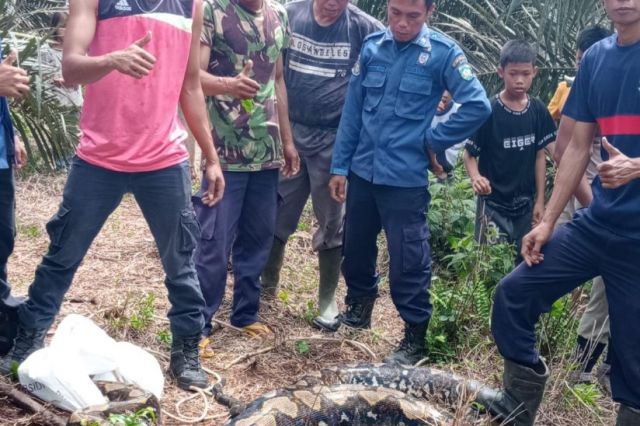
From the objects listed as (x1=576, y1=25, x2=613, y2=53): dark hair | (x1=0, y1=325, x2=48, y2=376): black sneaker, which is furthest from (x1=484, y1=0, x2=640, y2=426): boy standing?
(x1=0, y1=325, x2=48, y2=376): black sneaker

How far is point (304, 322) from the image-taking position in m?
5.87

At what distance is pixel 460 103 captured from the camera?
499 cm

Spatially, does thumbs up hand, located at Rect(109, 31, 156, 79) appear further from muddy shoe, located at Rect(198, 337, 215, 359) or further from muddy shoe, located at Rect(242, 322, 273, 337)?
muddy shoe, located at Rect(242, 322, 273, 337)

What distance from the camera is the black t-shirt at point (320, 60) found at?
5566mm

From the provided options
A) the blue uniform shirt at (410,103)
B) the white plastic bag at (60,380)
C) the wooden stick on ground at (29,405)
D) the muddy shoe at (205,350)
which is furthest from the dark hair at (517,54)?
the wooden stick on ground at (29,405)

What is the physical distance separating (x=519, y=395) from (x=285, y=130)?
2404 mm

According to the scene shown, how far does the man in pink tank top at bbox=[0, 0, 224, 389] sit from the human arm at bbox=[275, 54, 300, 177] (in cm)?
115

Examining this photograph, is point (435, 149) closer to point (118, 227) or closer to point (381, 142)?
point (381, 142)

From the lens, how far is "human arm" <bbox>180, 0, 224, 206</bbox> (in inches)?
173

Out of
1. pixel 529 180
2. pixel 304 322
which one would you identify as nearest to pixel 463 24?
pixel 529 180

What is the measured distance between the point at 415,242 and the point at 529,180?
1.43m

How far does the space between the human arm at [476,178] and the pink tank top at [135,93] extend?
2472 mm

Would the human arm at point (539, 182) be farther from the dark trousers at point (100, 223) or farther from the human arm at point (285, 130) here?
the dark trousers at point (100, 223)

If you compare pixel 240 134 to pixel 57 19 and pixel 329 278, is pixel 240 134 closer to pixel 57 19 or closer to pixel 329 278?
pixel 329 278
